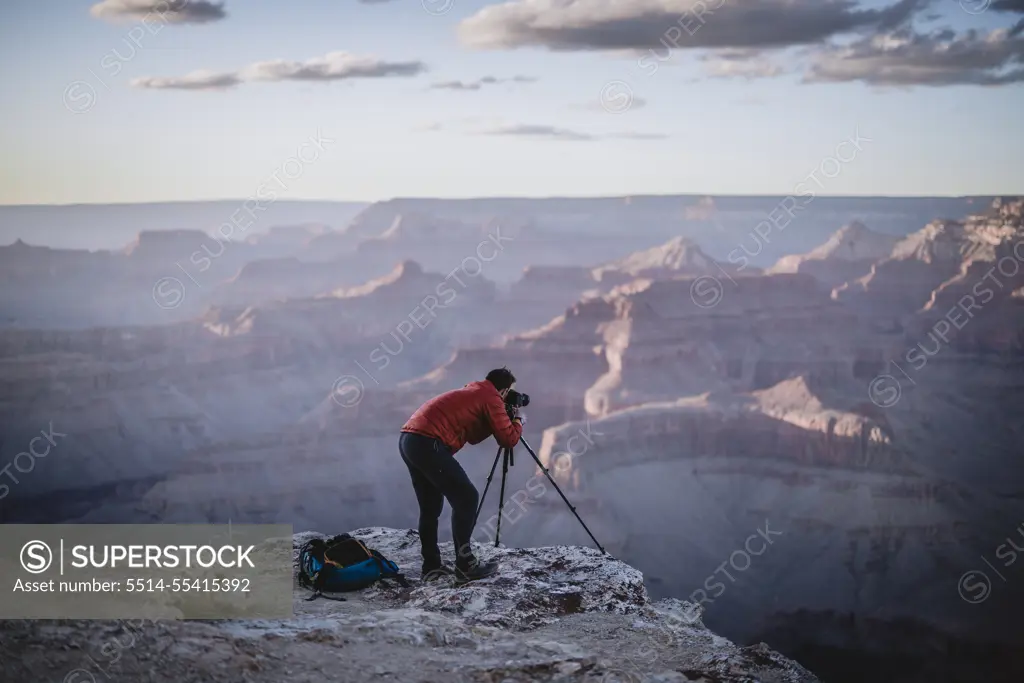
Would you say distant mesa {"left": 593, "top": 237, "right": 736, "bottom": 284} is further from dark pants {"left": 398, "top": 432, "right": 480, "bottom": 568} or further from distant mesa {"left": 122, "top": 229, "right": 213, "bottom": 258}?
dark pants {"left": 398, "top": 432, "right": 480, "bottom": 568}

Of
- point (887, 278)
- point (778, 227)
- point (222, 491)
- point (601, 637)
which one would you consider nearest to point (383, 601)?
point (601, 637)

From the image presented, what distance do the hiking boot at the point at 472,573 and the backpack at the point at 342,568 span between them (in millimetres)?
403

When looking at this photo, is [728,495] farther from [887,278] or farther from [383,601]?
[383,601]

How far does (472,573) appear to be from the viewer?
7.95m

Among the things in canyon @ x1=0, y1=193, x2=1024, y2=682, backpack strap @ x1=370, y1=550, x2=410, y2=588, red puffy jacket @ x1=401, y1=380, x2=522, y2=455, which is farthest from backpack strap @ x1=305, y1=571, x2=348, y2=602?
canyon @ x1=0, y1=193, x2=1024, y2=682

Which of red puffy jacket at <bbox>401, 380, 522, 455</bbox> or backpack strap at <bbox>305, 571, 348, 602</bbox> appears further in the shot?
backpack strap at <bbox>305, 571, 348, 602</bbox>

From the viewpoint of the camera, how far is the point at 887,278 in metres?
70.5

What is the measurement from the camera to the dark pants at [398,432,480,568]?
751 centimetres

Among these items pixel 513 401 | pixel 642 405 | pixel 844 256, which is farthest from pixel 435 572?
pixel 844 256

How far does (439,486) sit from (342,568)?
1128 mm

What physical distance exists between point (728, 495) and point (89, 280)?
4627cm

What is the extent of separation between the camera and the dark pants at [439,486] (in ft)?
24.6

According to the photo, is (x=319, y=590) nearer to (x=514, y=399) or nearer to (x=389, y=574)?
(x=389, y=574)

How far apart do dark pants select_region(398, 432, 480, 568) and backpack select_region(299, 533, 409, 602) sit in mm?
411
